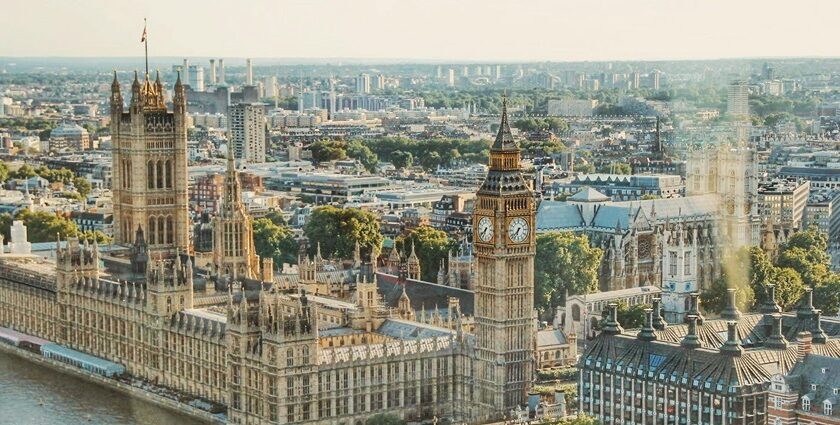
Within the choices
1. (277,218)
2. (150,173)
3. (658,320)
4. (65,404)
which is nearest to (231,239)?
(65,404)

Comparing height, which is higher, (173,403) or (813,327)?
(813,327)

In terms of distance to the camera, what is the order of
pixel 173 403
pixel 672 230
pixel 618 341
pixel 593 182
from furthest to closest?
pixel 593 182, pixel 672 230, pixel 173 403, pixel 618 341

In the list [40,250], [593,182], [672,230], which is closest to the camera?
[672,230]

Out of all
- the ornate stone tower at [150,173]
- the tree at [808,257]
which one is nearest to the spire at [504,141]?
the tree at [808,257]

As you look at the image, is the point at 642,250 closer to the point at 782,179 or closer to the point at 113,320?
the point at 113,320

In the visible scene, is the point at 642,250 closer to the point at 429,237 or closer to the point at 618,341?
the point at 429,237

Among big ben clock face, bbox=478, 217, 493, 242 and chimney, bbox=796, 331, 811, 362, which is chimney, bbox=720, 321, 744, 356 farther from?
big ben clock face, bbox=478, 217, 493, 242

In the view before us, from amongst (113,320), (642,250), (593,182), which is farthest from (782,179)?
(113,320)

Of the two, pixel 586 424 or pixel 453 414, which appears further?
pixel 453 414
